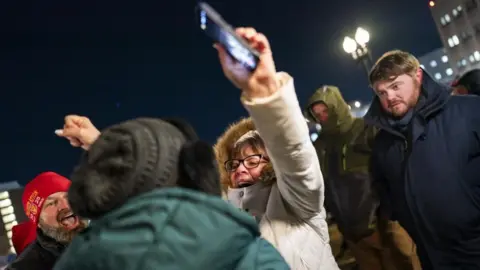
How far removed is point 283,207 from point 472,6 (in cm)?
5073

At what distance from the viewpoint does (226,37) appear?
1562mm

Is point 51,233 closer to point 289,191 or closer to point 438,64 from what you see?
point 289,191

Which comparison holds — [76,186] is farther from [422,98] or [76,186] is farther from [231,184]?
[422,98]

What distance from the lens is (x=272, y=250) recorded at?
138 cm

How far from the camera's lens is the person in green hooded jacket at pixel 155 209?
45.9 inches

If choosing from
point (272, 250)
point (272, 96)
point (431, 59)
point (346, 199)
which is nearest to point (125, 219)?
point (272, 250)

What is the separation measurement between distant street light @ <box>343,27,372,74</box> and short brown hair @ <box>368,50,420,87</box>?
6982 mm

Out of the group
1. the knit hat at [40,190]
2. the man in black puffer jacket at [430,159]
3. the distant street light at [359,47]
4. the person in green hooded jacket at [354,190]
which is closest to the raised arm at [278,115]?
the man in black puffer jacket at [430,159]

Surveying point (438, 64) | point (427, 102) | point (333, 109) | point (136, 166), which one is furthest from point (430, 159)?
point (438, 64)

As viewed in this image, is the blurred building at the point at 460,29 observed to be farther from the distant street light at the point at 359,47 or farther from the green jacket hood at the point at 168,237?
the green jacket hood at the point at 168,237

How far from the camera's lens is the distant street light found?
33.8 feet

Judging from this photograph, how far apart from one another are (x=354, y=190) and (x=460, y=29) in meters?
49.9

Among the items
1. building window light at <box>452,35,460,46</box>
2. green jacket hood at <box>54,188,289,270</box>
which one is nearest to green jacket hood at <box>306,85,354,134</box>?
green jacket hood at <box>54,188,289,270</box>

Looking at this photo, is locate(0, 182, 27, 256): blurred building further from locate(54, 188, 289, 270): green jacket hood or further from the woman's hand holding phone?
locate(54, 188, 289, 270): green jacket hood
